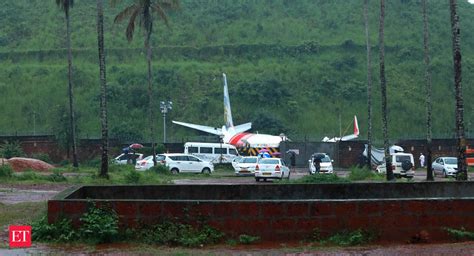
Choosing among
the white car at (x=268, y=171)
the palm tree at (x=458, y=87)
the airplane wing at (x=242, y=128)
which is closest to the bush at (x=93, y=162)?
the airplane wing at (x=242, y=128)

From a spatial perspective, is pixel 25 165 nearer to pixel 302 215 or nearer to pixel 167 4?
pixel 167 4

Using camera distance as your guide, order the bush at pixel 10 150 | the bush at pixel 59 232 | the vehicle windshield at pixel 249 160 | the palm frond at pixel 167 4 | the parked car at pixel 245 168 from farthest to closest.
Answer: the bush at pixel 10 150 → the palm frond at pixel 167 4 → the vehicle windshield at pixel 249 160 → the parked car at pixel 245 168 → the bush at pixel 59 232

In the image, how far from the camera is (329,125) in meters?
77.6

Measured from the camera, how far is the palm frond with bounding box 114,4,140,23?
128 feet

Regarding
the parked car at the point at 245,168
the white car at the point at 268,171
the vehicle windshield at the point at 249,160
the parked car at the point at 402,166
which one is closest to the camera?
the white car at the point at 268,171

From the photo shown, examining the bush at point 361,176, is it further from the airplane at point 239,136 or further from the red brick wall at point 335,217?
the red brick wall at point 335,217

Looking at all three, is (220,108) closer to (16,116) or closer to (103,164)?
(16,116)

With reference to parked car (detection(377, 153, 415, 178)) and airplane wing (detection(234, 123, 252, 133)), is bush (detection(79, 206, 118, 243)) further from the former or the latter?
airplane wing (detection(234, 123, 252, 133))

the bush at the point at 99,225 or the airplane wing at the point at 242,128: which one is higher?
the airplane wing at the point at 242,128

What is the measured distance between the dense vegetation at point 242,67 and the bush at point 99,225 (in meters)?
49.7

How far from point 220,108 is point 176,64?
11.3m

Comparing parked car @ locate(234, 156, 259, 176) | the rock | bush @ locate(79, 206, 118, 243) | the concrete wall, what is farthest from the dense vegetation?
the concrete wall

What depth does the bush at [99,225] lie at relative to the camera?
38.7 ft

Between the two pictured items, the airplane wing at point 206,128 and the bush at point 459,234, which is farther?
the airplane wing at point 206,128
